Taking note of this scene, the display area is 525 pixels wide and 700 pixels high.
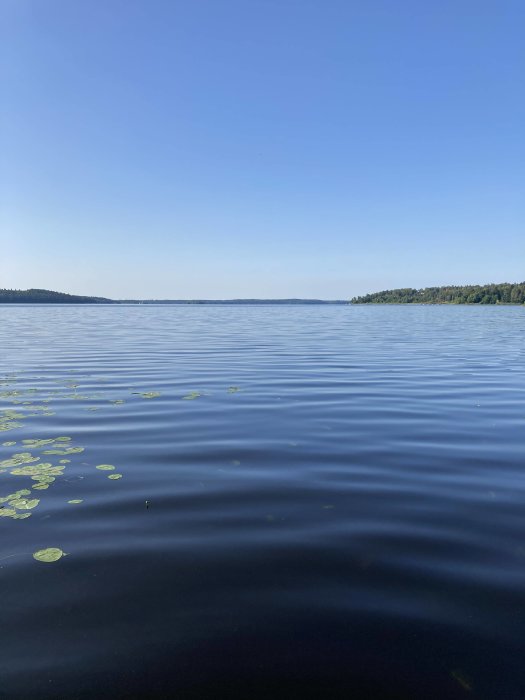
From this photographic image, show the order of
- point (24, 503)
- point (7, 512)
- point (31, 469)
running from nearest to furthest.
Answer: point (7, 512), point (24, 503), point (31, 469)

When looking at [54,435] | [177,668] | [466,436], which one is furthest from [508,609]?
[54,435]

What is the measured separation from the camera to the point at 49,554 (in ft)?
17.5

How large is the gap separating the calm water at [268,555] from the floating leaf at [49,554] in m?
0.08

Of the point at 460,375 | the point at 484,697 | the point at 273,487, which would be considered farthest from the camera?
the point at 460,375

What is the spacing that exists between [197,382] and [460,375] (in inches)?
347

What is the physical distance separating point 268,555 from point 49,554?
2.14 meters

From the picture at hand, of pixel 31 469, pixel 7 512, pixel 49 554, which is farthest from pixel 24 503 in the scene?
pixel 49 554

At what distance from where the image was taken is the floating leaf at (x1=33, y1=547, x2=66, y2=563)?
5246 millimetres

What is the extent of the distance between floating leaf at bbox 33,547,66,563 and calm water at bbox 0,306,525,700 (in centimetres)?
8

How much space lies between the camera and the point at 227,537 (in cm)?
577

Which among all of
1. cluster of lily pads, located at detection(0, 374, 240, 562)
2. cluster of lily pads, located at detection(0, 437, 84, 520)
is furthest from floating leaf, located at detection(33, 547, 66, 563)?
cluster of lily pads, located at detection(0, 437, 84, 520)

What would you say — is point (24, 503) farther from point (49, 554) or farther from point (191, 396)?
point (191, 396)

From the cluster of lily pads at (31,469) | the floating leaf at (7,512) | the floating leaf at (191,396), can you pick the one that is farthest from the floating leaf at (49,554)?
the floating leaf at (191,396)

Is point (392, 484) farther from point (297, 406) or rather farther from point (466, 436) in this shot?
point (297, 406)
